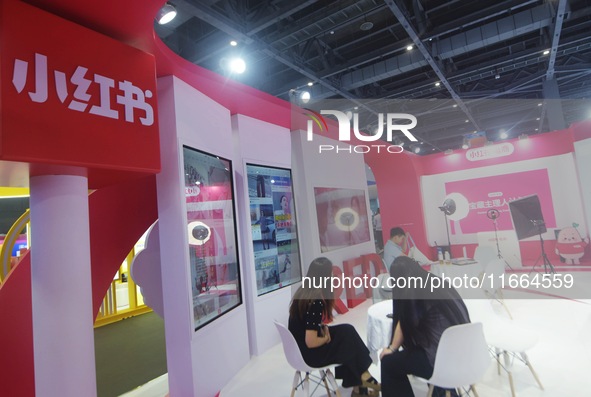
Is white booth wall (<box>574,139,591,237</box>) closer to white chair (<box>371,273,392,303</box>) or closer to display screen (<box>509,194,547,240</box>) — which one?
display screen (<box>509,194,547,240</box>)

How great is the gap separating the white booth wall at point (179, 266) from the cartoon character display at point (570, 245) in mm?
2939

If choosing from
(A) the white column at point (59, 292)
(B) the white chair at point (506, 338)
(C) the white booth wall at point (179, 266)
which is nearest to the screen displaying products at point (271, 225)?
(C) the white booth wall at point (179, 266)

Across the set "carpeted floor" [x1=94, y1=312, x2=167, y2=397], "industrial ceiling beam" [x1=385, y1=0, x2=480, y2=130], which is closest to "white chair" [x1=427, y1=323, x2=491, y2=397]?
"carpeted floor" [x1=94, y1=312, x2=167, y2=397]

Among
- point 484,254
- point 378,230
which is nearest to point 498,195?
point 484,254

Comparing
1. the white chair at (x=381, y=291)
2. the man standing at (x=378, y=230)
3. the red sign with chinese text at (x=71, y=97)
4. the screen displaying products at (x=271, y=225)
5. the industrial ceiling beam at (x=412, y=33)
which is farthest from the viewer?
the industrial ceiling beam at (x=412, y=33)

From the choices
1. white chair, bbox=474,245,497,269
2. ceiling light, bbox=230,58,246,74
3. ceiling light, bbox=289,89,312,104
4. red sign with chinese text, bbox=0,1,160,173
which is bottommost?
white chair, bbox=474,245,497,269

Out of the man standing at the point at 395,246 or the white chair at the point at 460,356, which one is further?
the man standing at the point at 395,246

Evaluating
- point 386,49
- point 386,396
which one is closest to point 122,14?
point 386,396

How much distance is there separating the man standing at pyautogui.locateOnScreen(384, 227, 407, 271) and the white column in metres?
2.20

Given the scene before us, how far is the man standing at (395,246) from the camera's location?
9.41 feet

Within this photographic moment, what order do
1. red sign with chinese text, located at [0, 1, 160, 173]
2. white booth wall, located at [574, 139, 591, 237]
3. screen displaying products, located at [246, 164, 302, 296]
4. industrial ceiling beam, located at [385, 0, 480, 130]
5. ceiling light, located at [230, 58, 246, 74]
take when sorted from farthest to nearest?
ceiling light, located at [230, 58, 246, 74]
industrial ceiling beam, located at [385, 0, 480, 130]
screen displaying products, located at [246, 164, 302, 296]
white booth wall, located at [574, 139, 591, 237]
red sign with chinese text, located at [0, 1, 160, 173]

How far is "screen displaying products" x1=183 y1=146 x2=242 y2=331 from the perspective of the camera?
9.43 ft

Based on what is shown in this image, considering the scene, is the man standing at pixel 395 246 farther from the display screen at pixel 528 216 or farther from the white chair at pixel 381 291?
the display screen at pixel 528 216

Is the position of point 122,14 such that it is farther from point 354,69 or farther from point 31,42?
point 354,69
